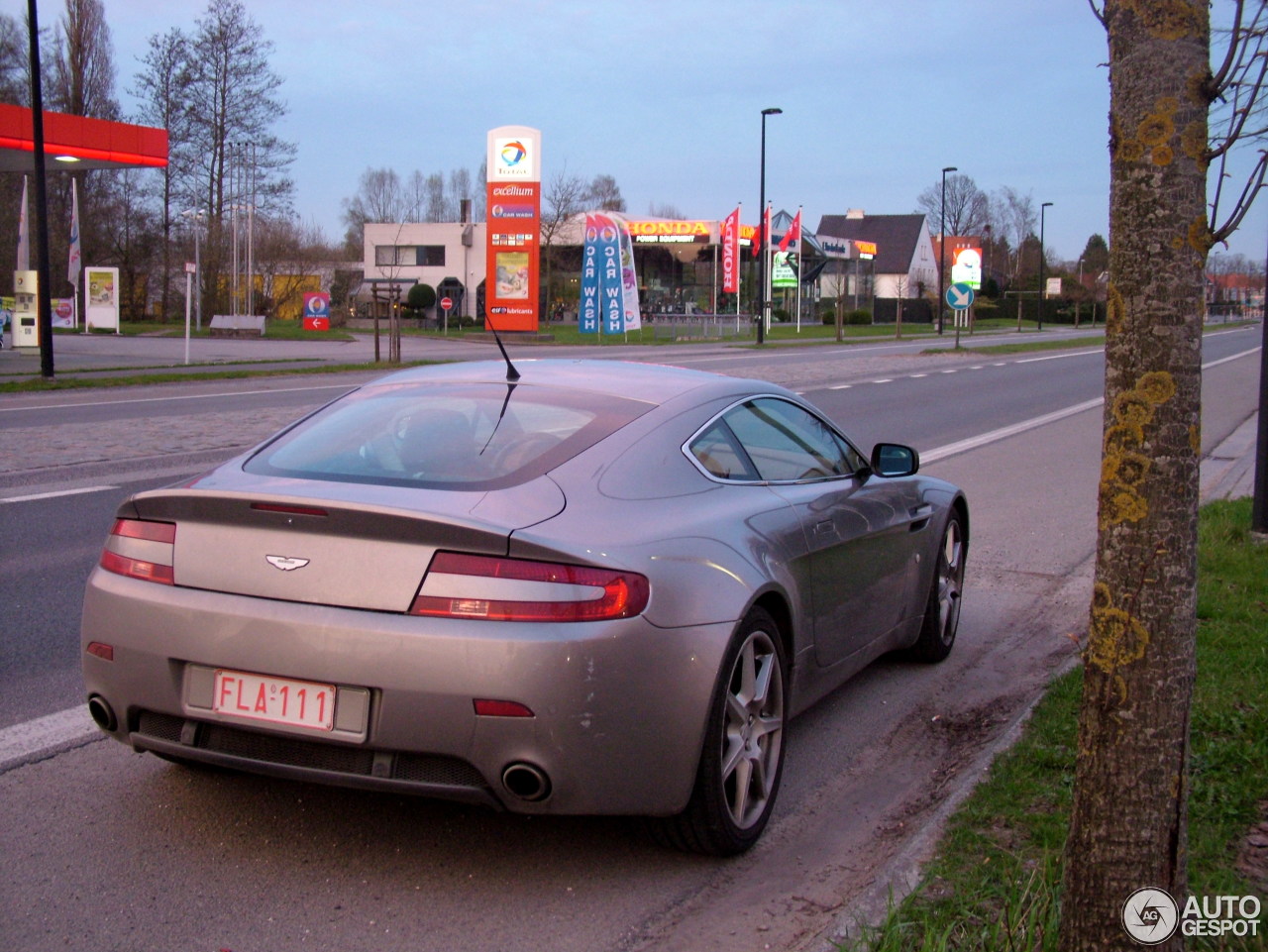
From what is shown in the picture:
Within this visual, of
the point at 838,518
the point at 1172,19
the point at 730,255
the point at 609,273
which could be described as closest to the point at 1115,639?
the point at 1172,19

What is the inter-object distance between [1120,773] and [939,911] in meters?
0.73

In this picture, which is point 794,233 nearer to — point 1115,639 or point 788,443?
point 788,443

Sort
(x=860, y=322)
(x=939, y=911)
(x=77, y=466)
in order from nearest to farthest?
(x=939, y=911), (x=77, y=466), (x=860, y=322)

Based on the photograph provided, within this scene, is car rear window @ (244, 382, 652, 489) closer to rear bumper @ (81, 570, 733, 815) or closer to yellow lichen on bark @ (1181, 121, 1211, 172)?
rear bumper @ (81, 570, 733, 815)

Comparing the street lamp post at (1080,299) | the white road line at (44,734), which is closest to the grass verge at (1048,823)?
the white road line at (44,734)

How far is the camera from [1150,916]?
8.39 feet

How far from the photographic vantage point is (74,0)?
192 ft

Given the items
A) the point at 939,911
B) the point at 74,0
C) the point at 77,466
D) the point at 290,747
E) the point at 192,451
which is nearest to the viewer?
the point at 939,911

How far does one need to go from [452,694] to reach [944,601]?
133 inches

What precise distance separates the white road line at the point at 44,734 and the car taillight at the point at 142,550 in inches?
39.1

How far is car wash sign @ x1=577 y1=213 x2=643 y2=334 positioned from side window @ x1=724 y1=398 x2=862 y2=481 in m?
41.1

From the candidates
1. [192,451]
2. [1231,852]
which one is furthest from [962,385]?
[1231,852]

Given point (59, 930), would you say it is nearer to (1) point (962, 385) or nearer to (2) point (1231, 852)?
(2) point (1231, 852)

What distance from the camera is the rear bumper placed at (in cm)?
317
